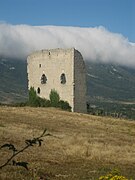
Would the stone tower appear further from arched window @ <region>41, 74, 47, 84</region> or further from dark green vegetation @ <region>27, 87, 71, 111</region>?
dark green vegetation @ <region>27, 87, 71, 111</region>

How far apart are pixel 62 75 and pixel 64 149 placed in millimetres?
31660

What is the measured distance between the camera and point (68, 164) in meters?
18.7

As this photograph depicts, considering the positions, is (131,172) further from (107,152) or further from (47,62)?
(47,62)

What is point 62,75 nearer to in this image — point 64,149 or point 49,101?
point 49,101

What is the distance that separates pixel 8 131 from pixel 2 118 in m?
7.55

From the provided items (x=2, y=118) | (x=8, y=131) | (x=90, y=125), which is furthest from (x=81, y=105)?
(x=8, y=131)

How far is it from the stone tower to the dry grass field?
11587 millimetres

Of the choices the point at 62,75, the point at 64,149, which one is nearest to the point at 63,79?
the point at 62,75

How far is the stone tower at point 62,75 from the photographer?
171ft

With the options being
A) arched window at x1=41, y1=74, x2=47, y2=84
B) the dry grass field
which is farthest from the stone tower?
the dry grass field

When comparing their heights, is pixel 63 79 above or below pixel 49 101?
above

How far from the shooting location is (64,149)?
2262 cm

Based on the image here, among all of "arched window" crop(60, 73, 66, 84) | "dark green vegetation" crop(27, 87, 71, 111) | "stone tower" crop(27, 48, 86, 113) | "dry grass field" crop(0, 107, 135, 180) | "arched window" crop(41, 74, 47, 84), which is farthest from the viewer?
"arched window" crop(41, 74, 47, 84)

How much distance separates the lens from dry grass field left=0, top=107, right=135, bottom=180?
613 inches
